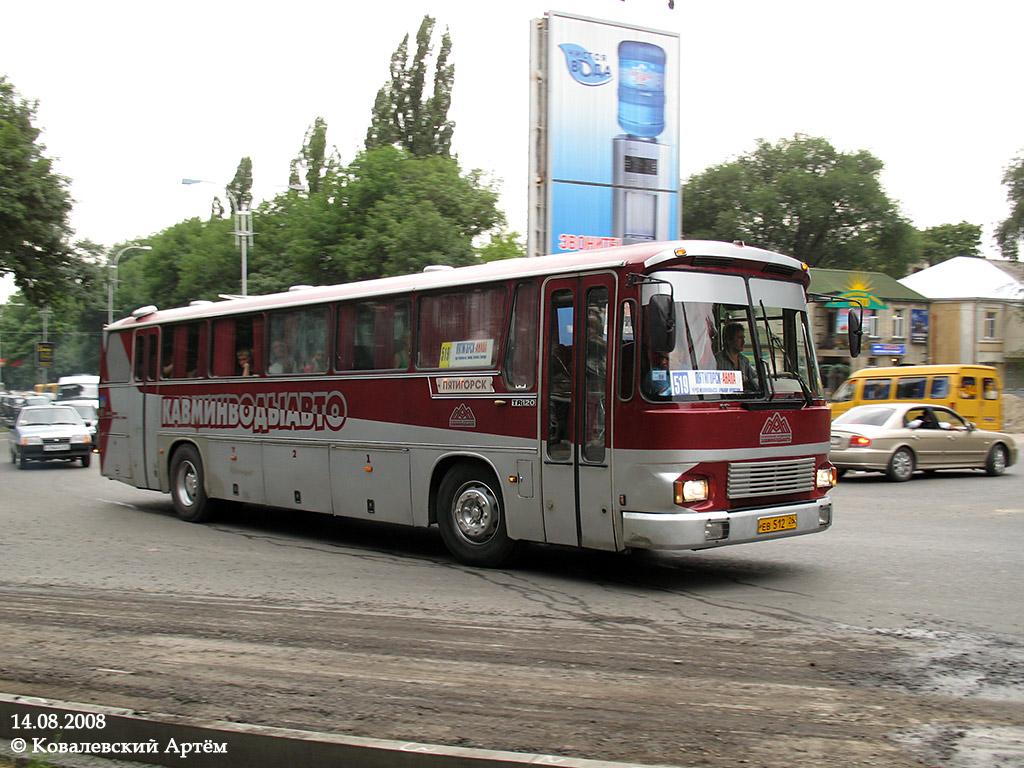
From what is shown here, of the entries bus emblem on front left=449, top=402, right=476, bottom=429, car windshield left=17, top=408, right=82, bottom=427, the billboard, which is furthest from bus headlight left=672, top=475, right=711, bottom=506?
car windshield left=17, top=408, right=82, bottom=427

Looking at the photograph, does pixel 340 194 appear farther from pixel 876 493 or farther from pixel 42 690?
pixel 42 690

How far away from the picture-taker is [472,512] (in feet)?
32.0

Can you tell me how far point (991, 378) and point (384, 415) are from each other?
76.5 feet

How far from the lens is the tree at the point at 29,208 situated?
29.8 meters

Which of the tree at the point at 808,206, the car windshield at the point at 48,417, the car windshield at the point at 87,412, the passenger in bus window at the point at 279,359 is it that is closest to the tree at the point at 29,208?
the car windshield at the point at 87,412

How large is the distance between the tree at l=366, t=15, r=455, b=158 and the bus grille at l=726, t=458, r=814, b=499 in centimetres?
4665

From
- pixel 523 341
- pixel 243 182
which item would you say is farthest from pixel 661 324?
pixel 243 182

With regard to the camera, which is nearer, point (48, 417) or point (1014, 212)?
point (48, 417)

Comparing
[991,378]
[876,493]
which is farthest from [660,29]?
[876,493]

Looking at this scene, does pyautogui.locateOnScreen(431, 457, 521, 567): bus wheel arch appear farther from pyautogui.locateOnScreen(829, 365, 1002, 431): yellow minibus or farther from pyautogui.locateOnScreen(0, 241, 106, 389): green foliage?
pyautogui.locateOnScreen(0, 241, 106, 389): green foliage

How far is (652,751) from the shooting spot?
451cm

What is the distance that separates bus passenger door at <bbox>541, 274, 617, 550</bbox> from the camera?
27.7 feet

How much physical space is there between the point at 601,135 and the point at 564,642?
23.2m

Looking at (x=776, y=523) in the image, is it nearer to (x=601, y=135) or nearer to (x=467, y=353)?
(x=467, y=353)
